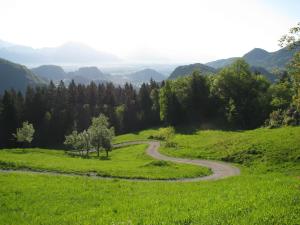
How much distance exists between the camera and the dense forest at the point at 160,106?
386 ft

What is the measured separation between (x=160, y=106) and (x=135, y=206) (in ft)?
399

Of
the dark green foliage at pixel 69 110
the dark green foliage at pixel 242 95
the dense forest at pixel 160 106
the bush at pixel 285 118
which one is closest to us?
the bush at pixel 285 118

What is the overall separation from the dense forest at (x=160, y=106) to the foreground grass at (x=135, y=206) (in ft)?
272

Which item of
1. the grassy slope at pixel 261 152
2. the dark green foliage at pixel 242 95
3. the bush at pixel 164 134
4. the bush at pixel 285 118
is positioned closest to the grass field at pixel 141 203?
the grassy slope at pixel 261 152

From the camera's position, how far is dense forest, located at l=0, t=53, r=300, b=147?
11756 cm

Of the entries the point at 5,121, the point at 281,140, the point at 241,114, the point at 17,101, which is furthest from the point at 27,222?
the point at 17,101

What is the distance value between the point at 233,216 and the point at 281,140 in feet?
140

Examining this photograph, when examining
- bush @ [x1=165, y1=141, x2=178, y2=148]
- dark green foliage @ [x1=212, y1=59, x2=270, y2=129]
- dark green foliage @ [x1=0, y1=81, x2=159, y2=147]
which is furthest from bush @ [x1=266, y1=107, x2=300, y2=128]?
dark green foliage @ [x1=0, y1=81, x2=159, y2=147]

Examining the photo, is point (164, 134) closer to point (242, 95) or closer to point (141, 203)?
point (242, 95)

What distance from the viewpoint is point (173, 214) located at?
1809cm

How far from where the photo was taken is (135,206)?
71.8 feet

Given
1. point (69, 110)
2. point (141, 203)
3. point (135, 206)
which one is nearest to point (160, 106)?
point (69, 110)

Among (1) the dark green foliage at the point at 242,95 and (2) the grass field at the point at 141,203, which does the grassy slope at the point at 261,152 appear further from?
(1) the dark green foliage at the point at 242,95

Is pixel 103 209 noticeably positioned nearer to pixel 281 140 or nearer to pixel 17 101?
pixel 281 140
